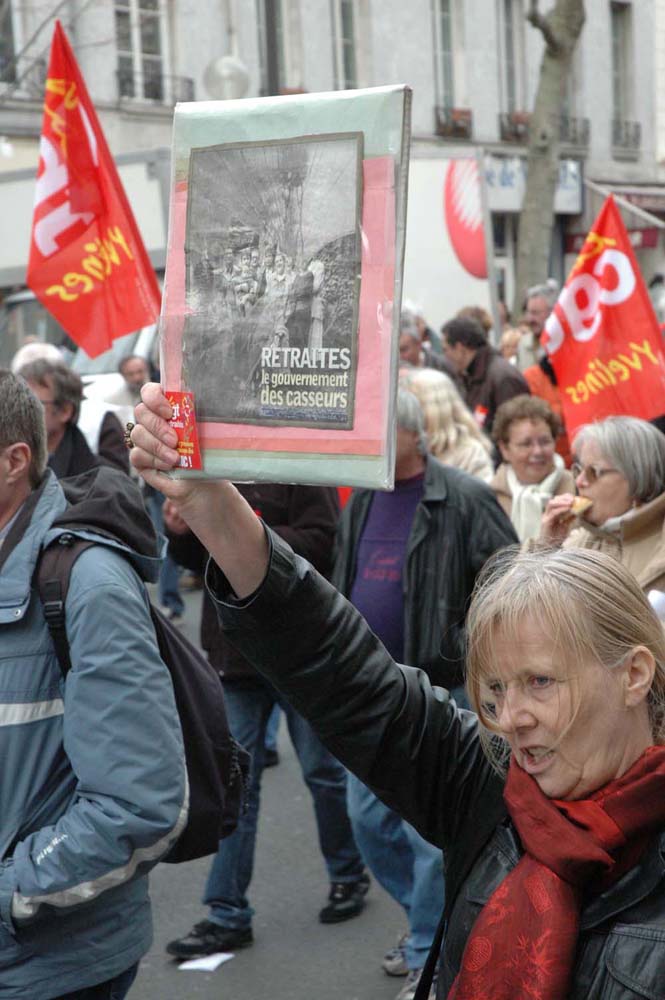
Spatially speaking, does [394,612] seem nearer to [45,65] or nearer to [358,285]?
[358,285]

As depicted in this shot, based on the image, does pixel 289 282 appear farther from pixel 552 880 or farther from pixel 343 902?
pixel 343 902

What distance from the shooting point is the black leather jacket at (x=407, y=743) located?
1745mm

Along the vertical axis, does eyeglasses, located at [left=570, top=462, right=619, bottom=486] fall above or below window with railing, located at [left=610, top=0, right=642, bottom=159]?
below

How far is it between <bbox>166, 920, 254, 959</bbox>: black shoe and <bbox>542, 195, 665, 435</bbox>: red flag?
2570 mm

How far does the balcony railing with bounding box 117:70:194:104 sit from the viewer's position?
21.8m

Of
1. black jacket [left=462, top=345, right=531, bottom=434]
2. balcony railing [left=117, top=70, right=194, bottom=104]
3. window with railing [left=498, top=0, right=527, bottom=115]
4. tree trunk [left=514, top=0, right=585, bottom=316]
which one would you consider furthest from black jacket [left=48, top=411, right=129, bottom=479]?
window with railing [left=498, top=0, right=527, bottom=115]

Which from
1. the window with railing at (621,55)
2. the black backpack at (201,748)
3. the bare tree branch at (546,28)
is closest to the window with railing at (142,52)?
the bare tree branch at (546,28)

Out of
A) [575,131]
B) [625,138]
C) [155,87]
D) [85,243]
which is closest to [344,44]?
[155,87]

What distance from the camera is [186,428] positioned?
5.76 ft

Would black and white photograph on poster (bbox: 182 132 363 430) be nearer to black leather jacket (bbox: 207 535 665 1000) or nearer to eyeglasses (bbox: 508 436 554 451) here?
black leather jacket (bbox: 207 535 665 1000)

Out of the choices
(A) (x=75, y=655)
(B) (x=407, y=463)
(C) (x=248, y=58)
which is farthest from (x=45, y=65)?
(A) (x=75, y=655)

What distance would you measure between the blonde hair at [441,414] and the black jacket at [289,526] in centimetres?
94

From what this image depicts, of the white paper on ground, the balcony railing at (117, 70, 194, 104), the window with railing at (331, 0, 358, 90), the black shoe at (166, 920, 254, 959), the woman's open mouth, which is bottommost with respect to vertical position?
the white paper on ground

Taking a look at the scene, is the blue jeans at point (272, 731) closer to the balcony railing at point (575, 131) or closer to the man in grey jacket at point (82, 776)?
the man in grey jacket at point (82, 776)
